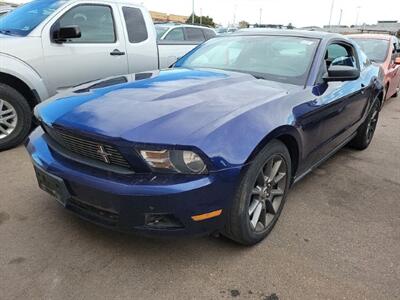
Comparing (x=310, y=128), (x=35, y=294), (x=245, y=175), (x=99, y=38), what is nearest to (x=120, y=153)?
(x=245, y=175)

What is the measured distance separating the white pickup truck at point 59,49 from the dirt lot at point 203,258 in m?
1.31

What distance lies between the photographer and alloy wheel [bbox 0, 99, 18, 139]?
14.2ft

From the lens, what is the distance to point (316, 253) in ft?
8.77

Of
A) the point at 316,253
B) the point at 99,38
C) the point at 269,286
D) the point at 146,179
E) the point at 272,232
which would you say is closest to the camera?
the point at 146,179

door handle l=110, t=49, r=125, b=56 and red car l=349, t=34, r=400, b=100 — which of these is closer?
door handle l=110, t=49, r=125, b=56

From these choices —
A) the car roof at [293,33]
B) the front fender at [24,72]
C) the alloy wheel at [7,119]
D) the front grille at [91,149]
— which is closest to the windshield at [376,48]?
the car roof at [293,33]

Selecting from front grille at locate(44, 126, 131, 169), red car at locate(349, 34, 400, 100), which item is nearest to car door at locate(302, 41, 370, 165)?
front grille at locate(44, 126, 131, 169)

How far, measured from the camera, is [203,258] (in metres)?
2.55

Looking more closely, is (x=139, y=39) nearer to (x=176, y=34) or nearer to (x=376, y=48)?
(x=176, y=34)

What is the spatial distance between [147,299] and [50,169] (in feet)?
3.32

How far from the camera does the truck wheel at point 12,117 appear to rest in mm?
4312

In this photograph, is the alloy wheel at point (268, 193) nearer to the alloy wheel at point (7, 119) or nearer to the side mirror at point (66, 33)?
the side mirror at point (66, 33)

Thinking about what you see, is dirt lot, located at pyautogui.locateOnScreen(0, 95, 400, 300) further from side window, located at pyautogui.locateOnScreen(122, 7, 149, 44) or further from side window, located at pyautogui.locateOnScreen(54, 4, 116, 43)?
side window, located at pyautogui.locateOnScreen(122, 7, 149, 44)

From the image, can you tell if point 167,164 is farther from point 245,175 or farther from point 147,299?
point 147,299
